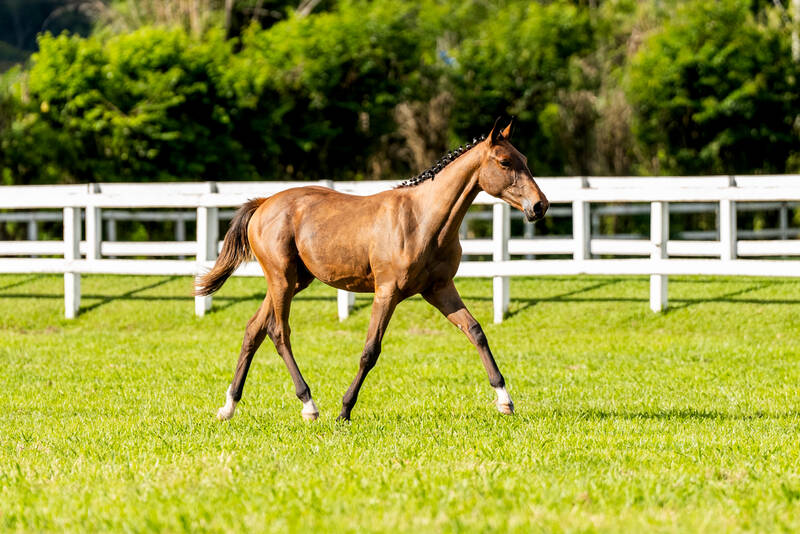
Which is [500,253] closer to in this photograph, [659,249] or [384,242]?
[659,249]

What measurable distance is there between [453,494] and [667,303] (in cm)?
931

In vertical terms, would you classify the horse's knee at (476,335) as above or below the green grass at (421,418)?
above

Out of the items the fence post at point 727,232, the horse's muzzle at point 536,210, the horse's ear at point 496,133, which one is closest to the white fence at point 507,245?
the fence post at point 727,232

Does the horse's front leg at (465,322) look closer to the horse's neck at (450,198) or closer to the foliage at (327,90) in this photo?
the horse's neck at (450,198)

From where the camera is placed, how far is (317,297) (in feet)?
50.7

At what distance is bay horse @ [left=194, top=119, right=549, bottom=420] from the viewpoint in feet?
24.8

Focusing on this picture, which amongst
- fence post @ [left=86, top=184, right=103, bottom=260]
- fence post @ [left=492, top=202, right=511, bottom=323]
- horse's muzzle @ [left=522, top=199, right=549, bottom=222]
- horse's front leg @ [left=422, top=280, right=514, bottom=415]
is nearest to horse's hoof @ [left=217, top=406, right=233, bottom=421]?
horse's front leg @ [left=422, top=280, right=514, bottom=415]

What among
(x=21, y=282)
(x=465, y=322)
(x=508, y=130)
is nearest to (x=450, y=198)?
(x=508, y=130)

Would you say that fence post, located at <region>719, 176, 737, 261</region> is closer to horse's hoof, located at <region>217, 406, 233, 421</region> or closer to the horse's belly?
the horse's belly

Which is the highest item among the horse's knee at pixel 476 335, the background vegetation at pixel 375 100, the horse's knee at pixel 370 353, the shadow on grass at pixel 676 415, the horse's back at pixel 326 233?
the background vegetation at pixel 375 100

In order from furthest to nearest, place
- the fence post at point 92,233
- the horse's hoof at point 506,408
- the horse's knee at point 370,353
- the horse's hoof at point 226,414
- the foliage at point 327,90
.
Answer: the foliage at point 327,90
the fence post at point 92,233
the horse's hoof at point 226,414
the horse's hoof at point 506,408
the horse's knee at point 370,353

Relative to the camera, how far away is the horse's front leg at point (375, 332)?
7582 mm

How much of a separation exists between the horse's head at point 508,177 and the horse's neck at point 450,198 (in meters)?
0.09

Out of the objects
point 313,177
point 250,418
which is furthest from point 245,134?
point 250,418
